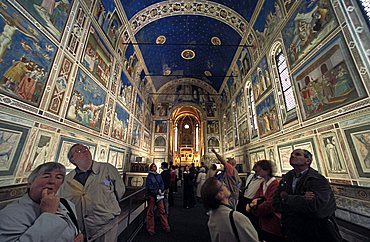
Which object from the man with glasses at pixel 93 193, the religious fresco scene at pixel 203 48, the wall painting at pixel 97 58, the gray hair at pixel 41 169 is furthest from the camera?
the wall painting at pixel 97 58

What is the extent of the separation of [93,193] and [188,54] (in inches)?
600

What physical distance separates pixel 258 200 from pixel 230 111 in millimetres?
13966

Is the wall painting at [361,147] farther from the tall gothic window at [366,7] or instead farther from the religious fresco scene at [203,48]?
the tall gothic window at [366,7]

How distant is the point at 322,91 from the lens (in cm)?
492

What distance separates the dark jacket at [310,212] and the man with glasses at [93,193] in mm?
2437

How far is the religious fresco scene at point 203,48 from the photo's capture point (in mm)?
3822

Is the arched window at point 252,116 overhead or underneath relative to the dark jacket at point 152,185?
overhead

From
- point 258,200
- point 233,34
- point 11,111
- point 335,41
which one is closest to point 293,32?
point 335,41

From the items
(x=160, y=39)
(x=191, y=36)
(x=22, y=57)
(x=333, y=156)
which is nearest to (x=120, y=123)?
(x=22, y=57)

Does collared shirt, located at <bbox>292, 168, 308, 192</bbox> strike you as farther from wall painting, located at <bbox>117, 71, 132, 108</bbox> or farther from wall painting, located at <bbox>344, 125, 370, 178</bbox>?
wall painting, located at <bbox>117, 71, 132, 108</bbox>

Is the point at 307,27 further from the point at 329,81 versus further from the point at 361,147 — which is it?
the point at 361,147

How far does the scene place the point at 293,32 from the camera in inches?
246

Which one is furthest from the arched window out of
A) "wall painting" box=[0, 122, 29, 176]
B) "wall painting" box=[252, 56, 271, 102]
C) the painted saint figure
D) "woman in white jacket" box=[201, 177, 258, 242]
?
"wall painting" box=[0, 122, 29, 176]

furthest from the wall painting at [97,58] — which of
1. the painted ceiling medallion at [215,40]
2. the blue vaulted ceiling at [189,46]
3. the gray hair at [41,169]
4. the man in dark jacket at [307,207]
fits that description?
the painted ceiling medallion at [215,40]
